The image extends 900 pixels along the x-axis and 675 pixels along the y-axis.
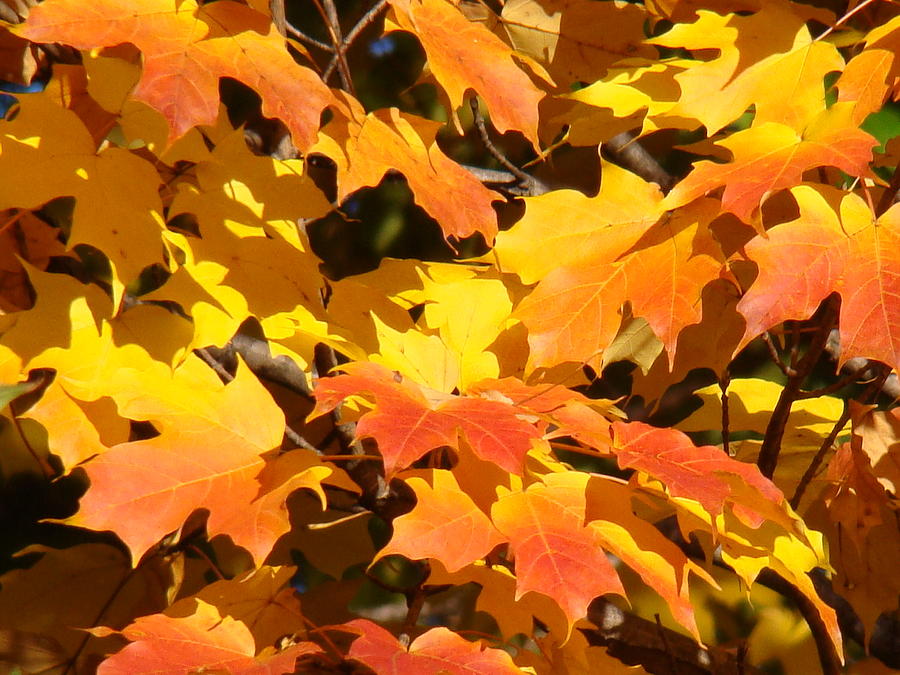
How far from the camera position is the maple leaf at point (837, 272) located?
32.6 inches

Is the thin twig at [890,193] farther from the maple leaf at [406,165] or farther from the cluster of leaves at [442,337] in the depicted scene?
the maple leaf at [406,165]

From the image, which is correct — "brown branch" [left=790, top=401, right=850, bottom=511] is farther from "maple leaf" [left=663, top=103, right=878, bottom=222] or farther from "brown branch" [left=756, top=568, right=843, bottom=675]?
"maple leaf" [left=663, top=103, right=878, bottom=222]

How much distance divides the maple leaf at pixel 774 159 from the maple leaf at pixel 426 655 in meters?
0.41

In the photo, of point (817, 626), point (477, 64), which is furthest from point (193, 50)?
point (817, 626)

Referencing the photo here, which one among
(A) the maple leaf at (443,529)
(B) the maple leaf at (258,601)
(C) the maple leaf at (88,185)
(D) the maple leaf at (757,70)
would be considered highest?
(D) the maple leaf at (757,70)

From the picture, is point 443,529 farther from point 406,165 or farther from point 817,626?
point 817,626

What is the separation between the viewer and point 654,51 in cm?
143

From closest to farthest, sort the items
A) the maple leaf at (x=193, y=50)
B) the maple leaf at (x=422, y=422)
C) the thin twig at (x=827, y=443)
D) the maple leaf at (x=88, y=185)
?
1. the maple leaf at (x=422, y=422)
2. the maple leaf at (x=193, y=50)
3. the maple leaf at (x=88, y=185)
4. the thin twig at (x=827, y=443)

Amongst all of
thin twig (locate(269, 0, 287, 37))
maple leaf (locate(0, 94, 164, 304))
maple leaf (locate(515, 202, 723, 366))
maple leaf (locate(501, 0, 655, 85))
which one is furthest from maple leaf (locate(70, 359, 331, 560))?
maple leaf (locate(501, 0, 655, 85))

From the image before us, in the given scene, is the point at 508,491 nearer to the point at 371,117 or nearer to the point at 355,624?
the point at 355,624

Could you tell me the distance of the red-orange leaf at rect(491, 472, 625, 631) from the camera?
720mm

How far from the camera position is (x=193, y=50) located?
86 centimetres

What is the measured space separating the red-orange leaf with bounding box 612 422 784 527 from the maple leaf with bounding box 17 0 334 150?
1.18 feet

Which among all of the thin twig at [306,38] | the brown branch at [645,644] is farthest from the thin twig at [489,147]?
the brown branch at [645,644]
